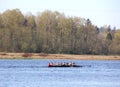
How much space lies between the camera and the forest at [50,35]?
14025 cm

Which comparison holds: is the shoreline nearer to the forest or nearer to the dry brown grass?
the dry brown grass

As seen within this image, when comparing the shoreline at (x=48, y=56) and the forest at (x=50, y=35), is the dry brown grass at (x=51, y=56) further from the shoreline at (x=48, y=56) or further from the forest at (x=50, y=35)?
the forest at (x=50, y=35)

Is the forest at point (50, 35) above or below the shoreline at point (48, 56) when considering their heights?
above

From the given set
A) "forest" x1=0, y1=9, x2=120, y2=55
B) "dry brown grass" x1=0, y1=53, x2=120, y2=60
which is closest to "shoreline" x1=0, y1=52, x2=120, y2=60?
"dry brown grass" x1=0, y1=53, x2=120, y2=60

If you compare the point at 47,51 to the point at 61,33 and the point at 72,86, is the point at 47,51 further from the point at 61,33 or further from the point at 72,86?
the point at 72,86

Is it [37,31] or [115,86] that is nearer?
[115,86]

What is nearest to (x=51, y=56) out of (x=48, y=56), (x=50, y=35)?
(x=48, y=56)

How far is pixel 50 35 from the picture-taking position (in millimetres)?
147875

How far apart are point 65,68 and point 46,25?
2286 inches

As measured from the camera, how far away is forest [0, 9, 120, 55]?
140m

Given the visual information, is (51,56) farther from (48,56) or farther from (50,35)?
(50,35)

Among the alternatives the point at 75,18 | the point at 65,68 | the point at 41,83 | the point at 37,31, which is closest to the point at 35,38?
the point at 37,31

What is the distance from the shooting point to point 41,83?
195ft

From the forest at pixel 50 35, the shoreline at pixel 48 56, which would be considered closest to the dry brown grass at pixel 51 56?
the shoreline at pixel 48 56
